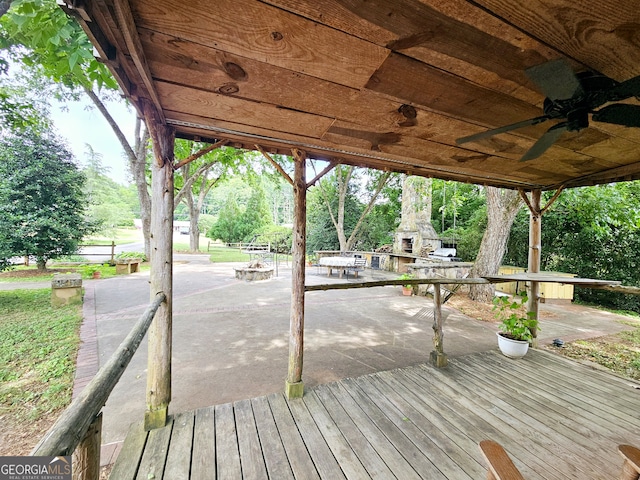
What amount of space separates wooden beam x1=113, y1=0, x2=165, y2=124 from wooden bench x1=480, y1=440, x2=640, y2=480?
2.04 metres

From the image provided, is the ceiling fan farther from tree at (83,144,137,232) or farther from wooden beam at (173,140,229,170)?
tree at (83,144,137,232)

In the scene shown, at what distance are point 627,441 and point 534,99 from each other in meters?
2.57

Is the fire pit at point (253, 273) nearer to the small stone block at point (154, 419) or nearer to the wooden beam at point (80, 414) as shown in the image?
the small stone block at point (154, 419)

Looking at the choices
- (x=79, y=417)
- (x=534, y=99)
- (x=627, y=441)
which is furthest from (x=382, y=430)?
(x=534, y=99)

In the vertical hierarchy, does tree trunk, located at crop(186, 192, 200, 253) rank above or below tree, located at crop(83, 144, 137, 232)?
below

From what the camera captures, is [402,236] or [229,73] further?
[402,236]

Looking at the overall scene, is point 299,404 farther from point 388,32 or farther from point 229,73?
point 388,32

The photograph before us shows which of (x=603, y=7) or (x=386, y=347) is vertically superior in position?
(x=603, y=7)

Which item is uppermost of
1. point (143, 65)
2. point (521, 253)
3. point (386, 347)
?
point (143, 65)

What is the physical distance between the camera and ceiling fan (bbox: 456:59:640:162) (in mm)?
1150

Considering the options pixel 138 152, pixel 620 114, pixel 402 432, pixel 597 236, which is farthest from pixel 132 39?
pixel 138 152

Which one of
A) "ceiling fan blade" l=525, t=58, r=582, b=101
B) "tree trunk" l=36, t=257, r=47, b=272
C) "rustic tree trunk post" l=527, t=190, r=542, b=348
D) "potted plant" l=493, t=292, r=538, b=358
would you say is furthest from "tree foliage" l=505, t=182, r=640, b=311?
"tree trunk" l=36, t=257, r=47, b=272

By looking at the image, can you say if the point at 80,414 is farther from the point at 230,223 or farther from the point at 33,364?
the point at 230,223

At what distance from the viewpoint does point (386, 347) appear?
380 centimetres
